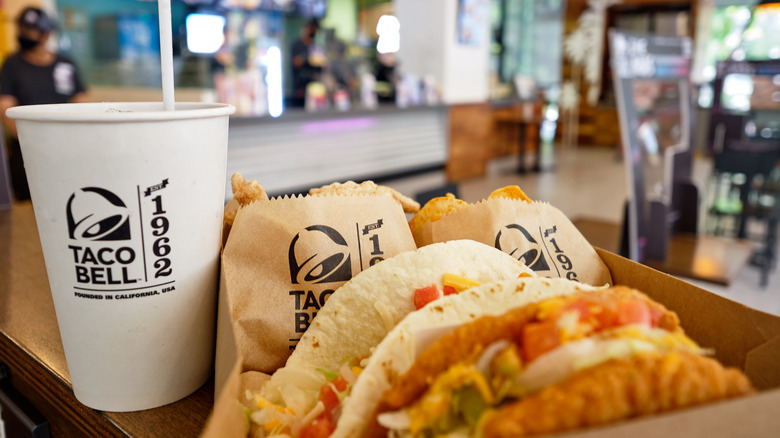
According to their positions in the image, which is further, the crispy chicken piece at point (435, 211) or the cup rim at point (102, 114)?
the crispy chicken piece at point (435, 211)

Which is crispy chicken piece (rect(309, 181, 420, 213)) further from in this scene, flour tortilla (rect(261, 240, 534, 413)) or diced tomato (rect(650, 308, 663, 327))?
diced tomato (rect(650, 308, 663, 327))

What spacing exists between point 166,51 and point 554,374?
575 mm

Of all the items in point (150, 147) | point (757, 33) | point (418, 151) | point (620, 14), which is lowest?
point (418, 151)

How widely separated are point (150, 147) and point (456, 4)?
25.1 feet

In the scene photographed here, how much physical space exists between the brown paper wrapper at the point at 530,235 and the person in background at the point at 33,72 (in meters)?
3.80

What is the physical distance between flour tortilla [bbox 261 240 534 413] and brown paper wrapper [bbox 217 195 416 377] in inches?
1.6

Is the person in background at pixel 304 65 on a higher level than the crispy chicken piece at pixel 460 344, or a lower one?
higher

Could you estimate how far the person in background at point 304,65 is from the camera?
650 centimetres

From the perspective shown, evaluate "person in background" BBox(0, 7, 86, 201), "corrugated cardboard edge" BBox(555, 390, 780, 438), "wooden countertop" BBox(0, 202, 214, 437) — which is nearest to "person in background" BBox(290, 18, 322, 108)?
"person in background" BBox(0, 7, 86, 201)

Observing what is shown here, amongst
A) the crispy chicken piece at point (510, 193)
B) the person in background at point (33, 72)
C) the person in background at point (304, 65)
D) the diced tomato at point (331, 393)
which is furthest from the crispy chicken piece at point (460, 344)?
the person in background at point (304, 65)

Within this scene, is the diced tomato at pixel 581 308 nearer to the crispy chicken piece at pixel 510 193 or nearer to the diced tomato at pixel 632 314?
the diced tomato at pixel 632 314

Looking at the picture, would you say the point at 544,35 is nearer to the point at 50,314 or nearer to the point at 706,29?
the point at 706,29

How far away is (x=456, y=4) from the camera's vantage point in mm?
7578

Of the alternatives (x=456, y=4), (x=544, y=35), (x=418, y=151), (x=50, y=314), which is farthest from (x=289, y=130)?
(x=544, y=35)
